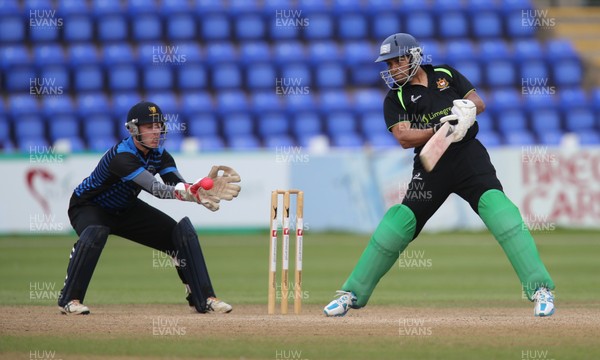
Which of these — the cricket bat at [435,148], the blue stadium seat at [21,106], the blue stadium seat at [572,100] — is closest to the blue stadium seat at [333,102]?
the blue stadium seat at [572,100]

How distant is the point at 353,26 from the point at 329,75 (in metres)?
1.93

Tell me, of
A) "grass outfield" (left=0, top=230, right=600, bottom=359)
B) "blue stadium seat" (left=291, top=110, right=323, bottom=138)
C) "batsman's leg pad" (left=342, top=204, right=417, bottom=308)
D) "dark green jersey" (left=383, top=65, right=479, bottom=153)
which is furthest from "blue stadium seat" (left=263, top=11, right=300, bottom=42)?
"batsman's leg pad" (left=342, top=204, right=417, bottom=308)

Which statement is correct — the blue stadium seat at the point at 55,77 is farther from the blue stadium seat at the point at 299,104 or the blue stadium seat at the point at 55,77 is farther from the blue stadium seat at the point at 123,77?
the blue stadium seat at the point at 299,104

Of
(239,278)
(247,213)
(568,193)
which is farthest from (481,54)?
(239,278)

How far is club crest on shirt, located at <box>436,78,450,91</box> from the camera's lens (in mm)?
8828

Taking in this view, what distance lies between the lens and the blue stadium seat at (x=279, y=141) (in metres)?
20.0

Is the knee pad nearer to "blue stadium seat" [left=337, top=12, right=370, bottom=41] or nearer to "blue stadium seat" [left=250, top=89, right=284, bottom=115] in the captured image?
"blue stadium seat" [left=250, top=89, right=284, bottom=115]

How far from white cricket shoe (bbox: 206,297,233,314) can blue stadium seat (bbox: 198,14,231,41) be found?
1503 cm

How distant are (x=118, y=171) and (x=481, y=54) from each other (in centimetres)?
1564

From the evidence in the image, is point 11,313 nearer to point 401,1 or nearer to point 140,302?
point 140,302

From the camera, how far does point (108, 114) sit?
21406 mm

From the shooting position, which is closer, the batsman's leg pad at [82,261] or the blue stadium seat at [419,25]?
the batsman's leg pad at [82,261]

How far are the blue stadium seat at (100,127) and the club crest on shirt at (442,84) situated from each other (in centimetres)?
1340

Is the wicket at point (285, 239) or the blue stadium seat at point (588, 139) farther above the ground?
the blue stadium seat at point (588, 139)
